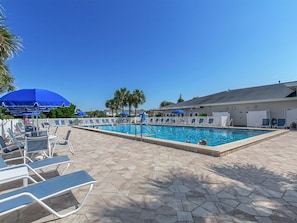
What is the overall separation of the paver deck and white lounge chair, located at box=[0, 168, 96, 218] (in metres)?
0.54

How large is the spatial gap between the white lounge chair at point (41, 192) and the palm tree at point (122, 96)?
39.6 m

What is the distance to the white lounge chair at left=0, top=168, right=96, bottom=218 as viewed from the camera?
6.15 ft

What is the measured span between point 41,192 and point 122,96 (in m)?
40.3

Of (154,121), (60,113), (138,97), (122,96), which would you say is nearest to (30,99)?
(154,121)

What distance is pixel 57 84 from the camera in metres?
29.4

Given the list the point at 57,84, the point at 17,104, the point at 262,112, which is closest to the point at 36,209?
the point at 17,104

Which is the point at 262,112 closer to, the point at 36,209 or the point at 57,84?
the point at 36,209

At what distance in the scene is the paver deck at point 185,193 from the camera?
2441 millimetres

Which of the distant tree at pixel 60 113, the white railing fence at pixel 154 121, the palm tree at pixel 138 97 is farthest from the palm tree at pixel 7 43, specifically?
the palm tree at pixel 138 97

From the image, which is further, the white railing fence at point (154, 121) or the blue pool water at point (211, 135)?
the white railing fence at point (154, 121)

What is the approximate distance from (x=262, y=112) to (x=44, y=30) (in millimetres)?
22340

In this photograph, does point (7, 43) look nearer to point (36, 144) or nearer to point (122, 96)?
point (36, 144)

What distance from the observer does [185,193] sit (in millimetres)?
3145

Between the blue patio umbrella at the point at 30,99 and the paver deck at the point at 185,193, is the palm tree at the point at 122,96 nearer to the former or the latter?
the blue patio umbrella at the point at 30,99
